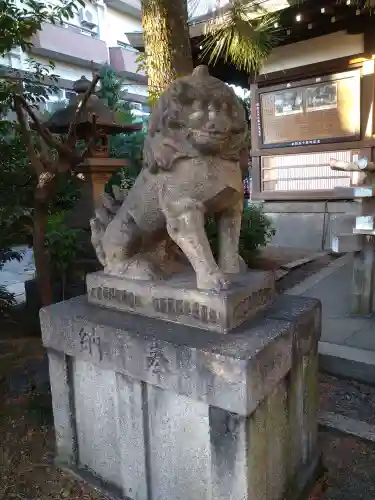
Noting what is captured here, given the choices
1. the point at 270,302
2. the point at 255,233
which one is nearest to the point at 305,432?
the point at 270,302

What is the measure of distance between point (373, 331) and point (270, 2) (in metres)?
4.33

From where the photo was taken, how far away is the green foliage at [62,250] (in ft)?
13.6

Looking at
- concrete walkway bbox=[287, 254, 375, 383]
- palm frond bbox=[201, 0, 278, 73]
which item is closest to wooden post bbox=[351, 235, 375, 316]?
concrete walkway bbox=[287, 254, 375, 383]

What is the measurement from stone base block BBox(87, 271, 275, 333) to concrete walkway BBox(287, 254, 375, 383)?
1640 millimetres

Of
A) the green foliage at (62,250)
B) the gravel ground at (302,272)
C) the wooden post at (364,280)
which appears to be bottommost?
the gravel ground at (302,272)

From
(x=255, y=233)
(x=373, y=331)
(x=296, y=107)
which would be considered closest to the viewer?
(x=373, y=331)

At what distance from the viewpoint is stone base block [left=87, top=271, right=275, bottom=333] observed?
60.1 inches

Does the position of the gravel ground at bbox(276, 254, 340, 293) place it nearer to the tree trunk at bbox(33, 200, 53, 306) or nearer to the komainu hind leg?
the tree trunk at bbox(33, 200, 53, 306)

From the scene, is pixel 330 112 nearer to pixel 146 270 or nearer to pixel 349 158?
pixel 349 158

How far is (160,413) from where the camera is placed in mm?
1642

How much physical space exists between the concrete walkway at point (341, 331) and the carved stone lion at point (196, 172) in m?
1.87

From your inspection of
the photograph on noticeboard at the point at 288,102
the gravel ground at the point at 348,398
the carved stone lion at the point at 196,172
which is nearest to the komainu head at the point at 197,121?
the carved stone lion at the point at 196,172

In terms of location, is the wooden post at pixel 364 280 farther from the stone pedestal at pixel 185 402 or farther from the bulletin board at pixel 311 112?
the bulletin board at pixel 311 112

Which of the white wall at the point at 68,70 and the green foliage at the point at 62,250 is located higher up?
the white wall at the point at 68,70
